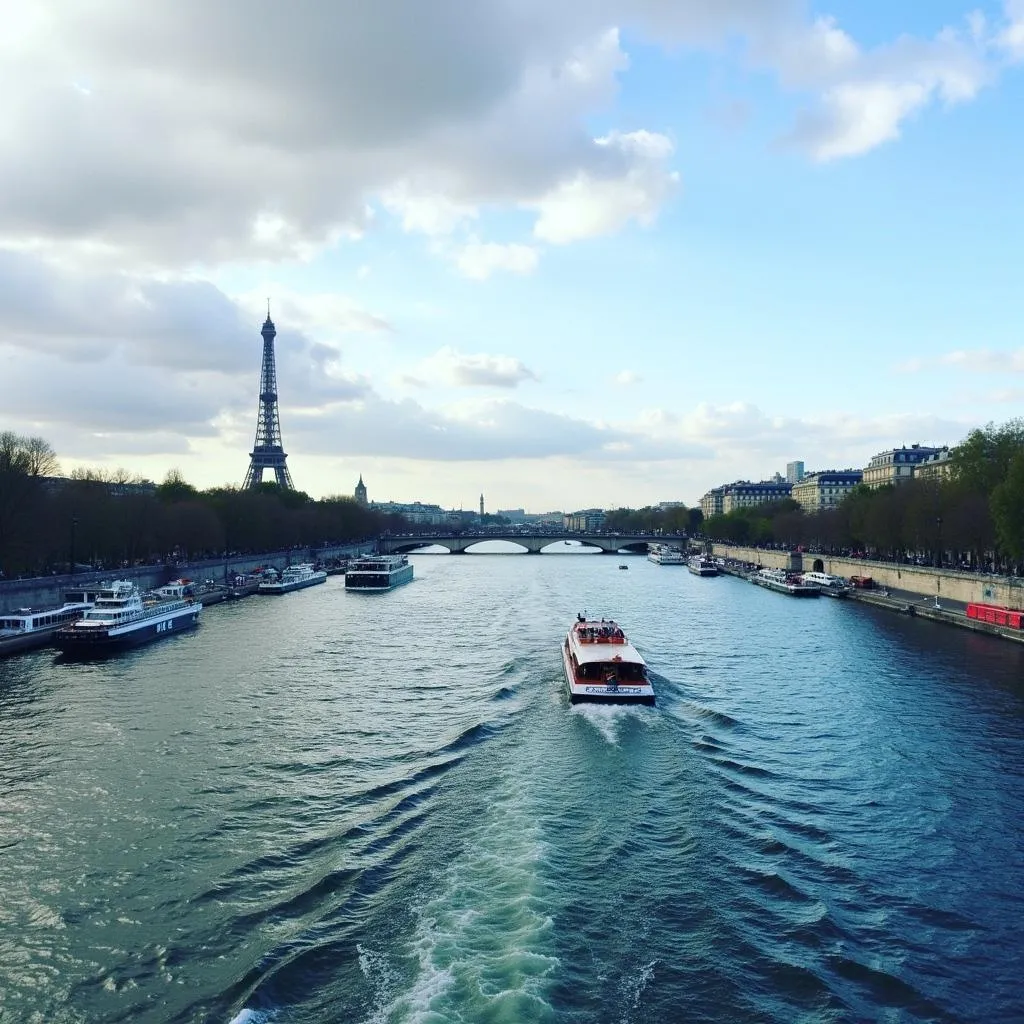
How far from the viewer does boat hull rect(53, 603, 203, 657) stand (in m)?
A: 50.0

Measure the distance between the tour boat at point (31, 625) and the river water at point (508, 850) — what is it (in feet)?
36.7

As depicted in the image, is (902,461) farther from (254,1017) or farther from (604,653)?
(254,1017)

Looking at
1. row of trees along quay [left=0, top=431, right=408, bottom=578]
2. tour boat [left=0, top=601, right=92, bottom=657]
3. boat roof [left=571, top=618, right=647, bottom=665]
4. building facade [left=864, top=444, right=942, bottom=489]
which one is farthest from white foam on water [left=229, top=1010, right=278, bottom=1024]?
building facade [left=864, top=444, right=942, bottom=489]

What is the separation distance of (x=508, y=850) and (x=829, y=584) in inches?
3233

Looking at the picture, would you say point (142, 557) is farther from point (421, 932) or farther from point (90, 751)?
point (421, 932)

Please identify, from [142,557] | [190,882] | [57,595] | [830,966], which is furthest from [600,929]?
[142,557]

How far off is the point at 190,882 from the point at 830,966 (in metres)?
13.2

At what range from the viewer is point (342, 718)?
110 ft

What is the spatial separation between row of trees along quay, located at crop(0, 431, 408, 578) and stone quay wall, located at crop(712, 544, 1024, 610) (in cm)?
7347

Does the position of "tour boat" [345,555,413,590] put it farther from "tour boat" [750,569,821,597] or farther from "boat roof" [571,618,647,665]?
"boat roof" [571,618,647,665]

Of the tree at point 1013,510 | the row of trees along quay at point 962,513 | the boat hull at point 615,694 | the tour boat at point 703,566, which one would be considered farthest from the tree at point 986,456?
the boat hull at point 615,694

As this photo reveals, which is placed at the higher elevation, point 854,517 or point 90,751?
point 854,517

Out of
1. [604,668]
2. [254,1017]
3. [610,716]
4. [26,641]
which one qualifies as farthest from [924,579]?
[254,1017]

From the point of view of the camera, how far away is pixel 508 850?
19.5 metres
